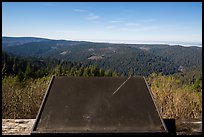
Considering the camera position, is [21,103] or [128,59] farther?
[128,59]

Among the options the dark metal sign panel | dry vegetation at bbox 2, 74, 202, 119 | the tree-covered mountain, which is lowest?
the tree-covered mountain

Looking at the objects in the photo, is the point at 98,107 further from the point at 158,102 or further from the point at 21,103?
the point at 21,103

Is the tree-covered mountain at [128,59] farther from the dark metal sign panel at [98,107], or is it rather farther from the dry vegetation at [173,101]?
the dark metal sign panel at [98,107]

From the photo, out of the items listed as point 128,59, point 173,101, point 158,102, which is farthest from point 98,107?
point 128,59

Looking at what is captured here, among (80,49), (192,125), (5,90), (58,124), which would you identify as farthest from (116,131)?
(80,49)

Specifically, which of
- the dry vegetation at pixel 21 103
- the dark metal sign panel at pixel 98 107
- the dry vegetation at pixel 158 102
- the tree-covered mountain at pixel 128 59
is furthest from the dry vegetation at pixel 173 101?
the tree-covered mountain at pixel 128 59

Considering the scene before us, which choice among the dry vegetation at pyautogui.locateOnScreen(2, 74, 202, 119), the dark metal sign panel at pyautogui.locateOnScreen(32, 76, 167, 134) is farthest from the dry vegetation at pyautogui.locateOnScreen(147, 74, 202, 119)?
the dark metal sign panel at pyautogui.locateOnScreen(32, 76, 167, 134)

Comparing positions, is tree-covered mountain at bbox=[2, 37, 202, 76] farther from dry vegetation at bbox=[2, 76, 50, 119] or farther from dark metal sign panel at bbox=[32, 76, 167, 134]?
dark metal sign panel at bbox=[32, 76, 167, 134]

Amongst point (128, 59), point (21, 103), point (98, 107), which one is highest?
point (98, 107)
